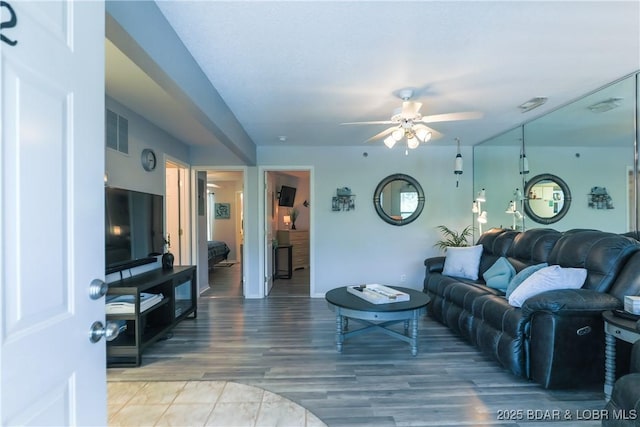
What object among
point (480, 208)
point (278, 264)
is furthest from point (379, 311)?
point (278, 264)

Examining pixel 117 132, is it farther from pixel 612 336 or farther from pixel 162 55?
pixel 612 336

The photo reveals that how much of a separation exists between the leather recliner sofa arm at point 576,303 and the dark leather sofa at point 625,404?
1.75ft

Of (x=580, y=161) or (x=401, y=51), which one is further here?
(x=580, y=161)

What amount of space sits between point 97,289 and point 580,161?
15.1 ft

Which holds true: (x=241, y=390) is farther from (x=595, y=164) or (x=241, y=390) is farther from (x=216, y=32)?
(x=595, y=164)

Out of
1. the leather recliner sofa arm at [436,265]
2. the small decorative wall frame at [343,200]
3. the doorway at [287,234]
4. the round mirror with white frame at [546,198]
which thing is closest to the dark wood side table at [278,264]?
the doorway at [287,234]

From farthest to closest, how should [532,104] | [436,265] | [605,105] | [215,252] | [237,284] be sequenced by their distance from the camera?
1. [215,252]
2. [237,284]
3. [436,265]
4. [532,104]
5. [605,105]

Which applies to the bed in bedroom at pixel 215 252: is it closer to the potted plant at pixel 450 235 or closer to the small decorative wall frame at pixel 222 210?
the small decorative wall frame at pixel 222 210

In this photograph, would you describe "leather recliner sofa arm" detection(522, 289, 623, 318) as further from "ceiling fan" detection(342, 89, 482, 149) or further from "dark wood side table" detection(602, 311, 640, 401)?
"ceiling fan" detection(342, 89, 482, 149)

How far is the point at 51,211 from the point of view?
833mm

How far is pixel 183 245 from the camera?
4.95m

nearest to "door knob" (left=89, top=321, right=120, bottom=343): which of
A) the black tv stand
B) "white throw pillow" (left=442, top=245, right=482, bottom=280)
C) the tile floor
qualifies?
the tile floor

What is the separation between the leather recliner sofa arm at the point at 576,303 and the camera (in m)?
2.20

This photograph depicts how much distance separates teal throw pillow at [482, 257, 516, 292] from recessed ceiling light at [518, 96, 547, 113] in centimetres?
163
